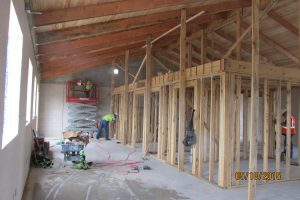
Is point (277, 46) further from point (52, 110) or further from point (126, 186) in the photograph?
point (52, 110)

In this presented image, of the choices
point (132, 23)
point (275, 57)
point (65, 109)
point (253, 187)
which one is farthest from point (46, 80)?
point (253, 187)

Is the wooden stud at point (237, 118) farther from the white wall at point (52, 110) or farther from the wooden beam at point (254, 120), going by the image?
the white wall at point (52, 110)

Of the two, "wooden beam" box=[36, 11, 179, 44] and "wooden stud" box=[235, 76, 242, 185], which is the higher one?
"wooden beam" box=[36, 11, 179, 44]

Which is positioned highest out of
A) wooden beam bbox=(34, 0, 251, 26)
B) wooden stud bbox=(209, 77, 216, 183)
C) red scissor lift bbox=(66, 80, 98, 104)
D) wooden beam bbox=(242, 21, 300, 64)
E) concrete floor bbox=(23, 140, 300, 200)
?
wooden beam bbox=(242, 21, 300, 64)

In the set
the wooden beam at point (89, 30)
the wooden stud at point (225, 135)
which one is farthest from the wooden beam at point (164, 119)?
the wooden stud at point (225, 135)

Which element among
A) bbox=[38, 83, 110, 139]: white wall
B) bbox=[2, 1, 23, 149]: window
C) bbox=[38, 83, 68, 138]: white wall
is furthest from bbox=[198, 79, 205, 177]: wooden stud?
bbox=[38, 83, 68, 138]: white wall

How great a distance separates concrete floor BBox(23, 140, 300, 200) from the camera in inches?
180

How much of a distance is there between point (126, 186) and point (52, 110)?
9.28 metres

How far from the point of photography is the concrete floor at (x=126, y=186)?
180 inches

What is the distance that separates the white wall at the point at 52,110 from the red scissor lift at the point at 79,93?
409 millimetres

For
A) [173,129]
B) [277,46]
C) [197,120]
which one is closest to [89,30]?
[197,120]

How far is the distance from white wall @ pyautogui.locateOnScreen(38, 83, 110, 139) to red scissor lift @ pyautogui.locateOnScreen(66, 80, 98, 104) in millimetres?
409

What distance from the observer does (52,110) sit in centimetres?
1327

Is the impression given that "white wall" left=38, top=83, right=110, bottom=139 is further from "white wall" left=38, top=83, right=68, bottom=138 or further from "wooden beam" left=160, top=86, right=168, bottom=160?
"wooden beam" left=160, top=86, right=168, bottom=160
